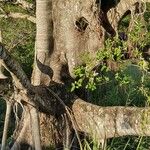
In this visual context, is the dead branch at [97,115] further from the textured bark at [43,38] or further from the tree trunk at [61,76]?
the textured bark at [43,38]

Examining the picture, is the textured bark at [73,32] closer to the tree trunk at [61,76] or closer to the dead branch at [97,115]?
the tree trunk at [61,76]

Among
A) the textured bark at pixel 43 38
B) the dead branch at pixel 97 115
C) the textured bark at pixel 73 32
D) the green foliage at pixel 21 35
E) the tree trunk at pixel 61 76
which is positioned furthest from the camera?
the green foliage at pixel 21 35

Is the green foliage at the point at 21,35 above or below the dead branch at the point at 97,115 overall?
above

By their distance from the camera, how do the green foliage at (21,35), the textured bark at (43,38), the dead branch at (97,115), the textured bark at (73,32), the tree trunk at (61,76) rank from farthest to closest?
1. the green foliage at (21,35)
2. the textured bark at (43,38)
3. the textured bark at (73,32)
4. the tree trunk at (61,76)
5. the dead branch at (97,115)

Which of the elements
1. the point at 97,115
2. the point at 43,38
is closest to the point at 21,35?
the point at 43,38

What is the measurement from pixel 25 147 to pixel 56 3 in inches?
81.8

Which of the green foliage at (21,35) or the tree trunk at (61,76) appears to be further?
the green foliage at (21,35)

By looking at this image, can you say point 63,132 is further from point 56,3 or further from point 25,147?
point 56,3

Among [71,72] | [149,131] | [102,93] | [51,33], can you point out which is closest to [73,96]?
[71,72]

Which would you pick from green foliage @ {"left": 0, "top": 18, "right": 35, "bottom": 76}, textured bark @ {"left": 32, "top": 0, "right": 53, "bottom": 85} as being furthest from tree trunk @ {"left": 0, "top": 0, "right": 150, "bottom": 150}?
green foliage @ {"left": 0, "top": 18, "right": 35, "bottom": 76}

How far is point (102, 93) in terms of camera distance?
11523mm

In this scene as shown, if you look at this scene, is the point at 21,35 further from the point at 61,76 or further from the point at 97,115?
the point at 97,115

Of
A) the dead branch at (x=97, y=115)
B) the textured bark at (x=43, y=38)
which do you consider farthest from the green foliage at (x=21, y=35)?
the dead branch at (x=97, y=115)

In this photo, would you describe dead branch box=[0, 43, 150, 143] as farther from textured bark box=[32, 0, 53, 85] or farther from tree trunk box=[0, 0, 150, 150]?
textured bark box=[32, 0, 53, 85]
